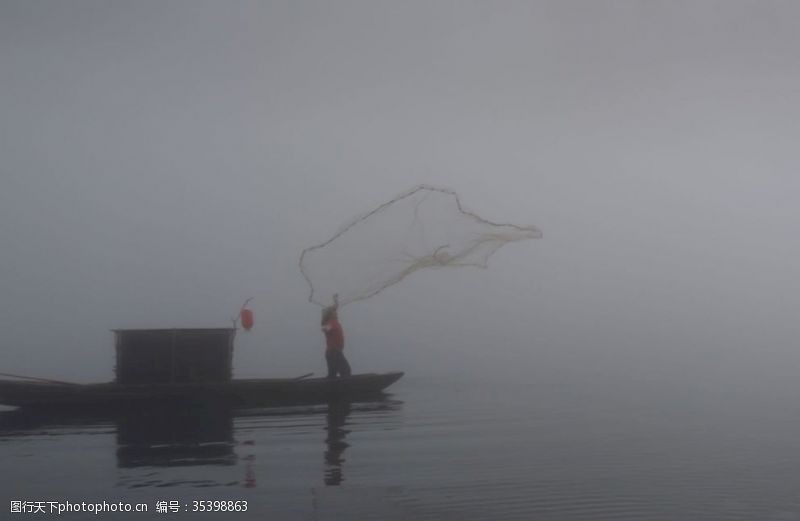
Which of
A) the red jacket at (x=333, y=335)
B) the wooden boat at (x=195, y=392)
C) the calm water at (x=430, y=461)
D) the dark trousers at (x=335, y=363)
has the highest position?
the red jacket at (x=333, y=335)

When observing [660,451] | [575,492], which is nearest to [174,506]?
[575,492]

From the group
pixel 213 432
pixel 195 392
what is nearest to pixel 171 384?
pixel 195 392

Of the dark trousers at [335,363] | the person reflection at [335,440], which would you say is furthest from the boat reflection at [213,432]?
the dark trousers at [335,363]

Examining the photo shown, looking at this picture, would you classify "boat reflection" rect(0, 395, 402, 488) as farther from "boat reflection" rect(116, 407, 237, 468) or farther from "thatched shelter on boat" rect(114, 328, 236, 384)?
"thatched shelter on boat" rect(114, 328, 236, 384)

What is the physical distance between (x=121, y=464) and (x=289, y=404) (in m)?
9.09

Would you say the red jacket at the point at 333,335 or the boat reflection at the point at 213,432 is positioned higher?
the red jacket at the point at 333,335

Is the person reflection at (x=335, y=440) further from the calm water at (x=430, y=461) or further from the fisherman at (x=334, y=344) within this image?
the fisherman at (x=334, y=344)

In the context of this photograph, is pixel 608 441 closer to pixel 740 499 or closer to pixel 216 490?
pixel 740 499

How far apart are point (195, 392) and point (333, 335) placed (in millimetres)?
→ 3743

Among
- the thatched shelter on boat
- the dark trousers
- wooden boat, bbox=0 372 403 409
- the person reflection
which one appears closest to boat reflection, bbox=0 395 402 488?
the person reflection

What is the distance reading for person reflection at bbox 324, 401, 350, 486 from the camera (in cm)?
1230

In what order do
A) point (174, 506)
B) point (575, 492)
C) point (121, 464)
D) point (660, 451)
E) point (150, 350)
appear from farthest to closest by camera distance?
point (150, 350) → point (660, 451) → point (121, 464) → point (575, 492) → point (174, 506)

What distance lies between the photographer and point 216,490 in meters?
11.4

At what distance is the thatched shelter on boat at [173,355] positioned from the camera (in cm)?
2138
